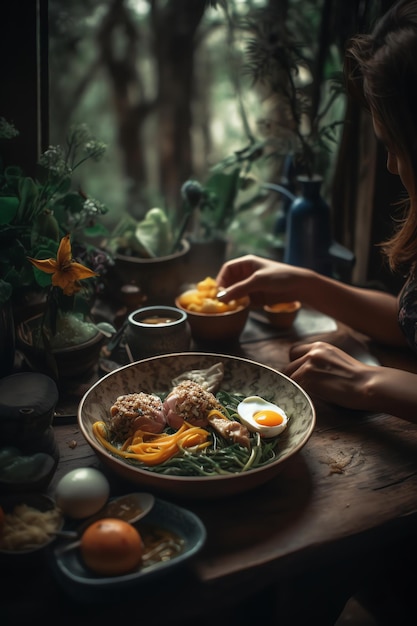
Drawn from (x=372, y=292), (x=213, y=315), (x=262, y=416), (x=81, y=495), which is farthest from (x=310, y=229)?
(x=81, y=495)

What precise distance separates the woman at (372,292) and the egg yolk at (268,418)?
0.18 m

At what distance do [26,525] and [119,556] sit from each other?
187 mm

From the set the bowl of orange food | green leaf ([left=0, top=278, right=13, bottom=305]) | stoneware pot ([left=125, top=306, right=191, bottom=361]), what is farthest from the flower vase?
green leaf ([left=0, top=278, right=13, bottom=305])

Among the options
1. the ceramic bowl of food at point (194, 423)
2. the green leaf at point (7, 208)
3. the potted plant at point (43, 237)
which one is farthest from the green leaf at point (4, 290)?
the ceramic bowl of food at point (194, 423)

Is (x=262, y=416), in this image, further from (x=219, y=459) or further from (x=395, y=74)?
(x=395, y=74)

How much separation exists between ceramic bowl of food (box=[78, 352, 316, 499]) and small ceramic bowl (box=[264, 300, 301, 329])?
1.51 feet

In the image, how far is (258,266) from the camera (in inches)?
76.2

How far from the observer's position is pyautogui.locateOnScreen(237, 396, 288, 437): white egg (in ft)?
4.29

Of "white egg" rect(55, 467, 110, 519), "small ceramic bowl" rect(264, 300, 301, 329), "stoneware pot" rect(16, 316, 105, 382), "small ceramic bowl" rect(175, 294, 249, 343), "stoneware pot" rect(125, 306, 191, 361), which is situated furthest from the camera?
"small ceramic bowl" rect(264, 300, 301, 329)

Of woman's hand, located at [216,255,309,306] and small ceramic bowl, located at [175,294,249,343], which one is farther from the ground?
woman's hand, located at [216,255,309,306]

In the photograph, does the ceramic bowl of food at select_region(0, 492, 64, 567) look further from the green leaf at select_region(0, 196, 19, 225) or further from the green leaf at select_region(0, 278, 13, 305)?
the green leaf at select_region(0, 196, 19, 225)

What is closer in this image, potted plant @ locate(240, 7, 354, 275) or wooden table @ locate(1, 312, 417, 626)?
wooden table @ locate(1, 312, 417, 626)

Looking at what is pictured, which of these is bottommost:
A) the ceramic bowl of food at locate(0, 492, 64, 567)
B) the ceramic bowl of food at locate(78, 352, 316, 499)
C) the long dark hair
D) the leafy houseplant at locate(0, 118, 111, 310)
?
the ceramic bowl of food at locate(0, 492, 64, 567)

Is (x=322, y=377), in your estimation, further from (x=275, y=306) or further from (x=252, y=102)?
(x=252, y=102)
